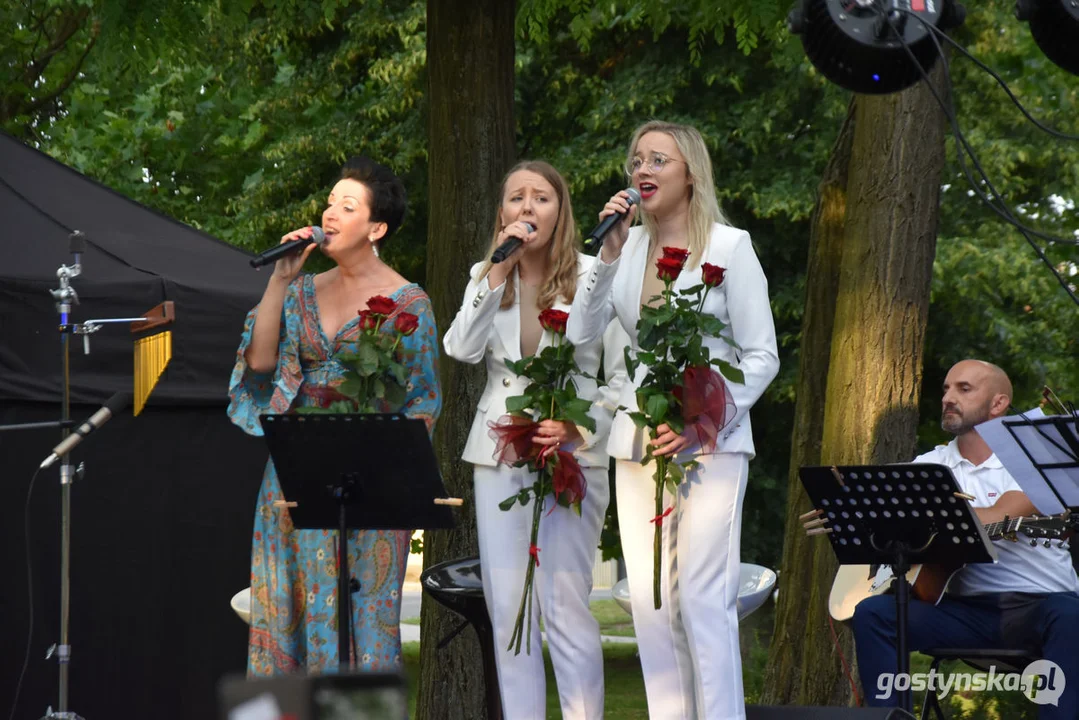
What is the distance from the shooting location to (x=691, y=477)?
444 centimetres

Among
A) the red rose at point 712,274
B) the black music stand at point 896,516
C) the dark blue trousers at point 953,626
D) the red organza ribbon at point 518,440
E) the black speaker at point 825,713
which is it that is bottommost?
the black speaker at point 825,713

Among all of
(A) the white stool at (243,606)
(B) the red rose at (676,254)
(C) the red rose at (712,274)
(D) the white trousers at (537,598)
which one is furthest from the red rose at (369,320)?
(A) the white stool at (243,606)

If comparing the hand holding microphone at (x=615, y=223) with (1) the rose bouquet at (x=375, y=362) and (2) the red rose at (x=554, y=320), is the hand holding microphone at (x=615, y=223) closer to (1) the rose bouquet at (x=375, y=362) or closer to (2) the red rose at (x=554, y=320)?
(2) the red rose at (x=554, y=320)

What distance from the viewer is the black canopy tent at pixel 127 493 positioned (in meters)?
6.32

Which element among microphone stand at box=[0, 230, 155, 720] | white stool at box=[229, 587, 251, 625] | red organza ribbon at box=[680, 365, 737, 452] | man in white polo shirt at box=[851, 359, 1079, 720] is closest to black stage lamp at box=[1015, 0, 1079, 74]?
red organza ribbon at box=[680, 365, 737, 452]

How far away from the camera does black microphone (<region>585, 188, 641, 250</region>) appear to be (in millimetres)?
4156

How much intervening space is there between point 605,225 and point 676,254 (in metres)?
0.27

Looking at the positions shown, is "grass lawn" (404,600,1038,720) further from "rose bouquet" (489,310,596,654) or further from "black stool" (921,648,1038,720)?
"rose bouquet" (489,310,596,654)

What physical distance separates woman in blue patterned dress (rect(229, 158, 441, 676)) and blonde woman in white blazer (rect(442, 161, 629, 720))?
0.22m

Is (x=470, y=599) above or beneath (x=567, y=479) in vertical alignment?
beneath

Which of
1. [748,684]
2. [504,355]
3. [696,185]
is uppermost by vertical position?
[696,185]

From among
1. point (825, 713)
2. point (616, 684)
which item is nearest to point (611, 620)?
point (616, 684)

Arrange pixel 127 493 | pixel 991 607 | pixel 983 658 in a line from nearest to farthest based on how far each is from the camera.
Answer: pixel 983 658, pixel 991 607, pixel 127 493

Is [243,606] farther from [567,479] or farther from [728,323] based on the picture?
[728,323]
